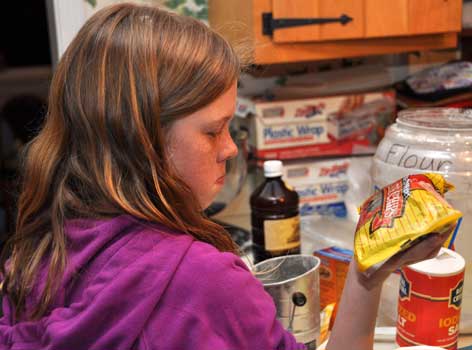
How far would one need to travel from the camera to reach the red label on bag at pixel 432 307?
82cm

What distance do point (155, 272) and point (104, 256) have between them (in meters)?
0.07

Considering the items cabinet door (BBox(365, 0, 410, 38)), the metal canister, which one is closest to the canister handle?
the metal canister

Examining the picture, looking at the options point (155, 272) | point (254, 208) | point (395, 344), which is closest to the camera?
point (155, 272)

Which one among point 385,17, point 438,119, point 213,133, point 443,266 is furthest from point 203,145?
point 385,17

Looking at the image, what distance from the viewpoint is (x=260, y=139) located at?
140cm

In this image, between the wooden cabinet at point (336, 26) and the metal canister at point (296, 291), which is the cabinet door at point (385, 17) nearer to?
the wooden cabinet at point (336, 26)

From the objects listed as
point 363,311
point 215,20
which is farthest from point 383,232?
point 215,20

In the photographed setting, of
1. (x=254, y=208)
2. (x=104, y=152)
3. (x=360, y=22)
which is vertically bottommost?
(x=254, y=208)

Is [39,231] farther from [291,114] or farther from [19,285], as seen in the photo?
[291,114]

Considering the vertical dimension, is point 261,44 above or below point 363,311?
above

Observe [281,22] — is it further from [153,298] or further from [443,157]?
[153,298]

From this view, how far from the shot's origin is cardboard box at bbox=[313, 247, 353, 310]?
40.2 inches

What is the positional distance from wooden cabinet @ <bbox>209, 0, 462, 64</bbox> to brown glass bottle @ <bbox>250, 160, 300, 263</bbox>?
0.82 ft

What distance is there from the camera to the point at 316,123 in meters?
1.43
